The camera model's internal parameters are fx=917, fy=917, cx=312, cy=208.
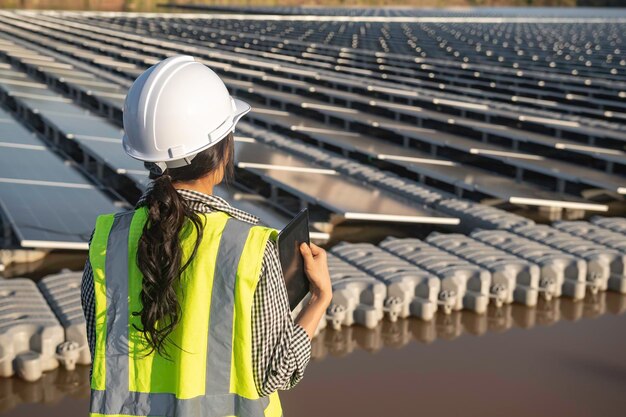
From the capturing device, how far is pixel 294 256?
→ 2.67 meters

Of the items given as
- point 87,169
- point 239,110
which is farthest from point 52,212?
point 239,110

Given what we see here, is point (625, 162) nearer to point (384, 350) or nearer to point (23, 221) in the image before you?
point (384, 350)

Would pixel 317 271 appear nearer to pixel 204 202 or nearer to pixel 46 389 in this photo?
pixel 204 202

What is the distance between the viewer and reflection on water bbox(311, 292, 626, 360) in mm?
6676

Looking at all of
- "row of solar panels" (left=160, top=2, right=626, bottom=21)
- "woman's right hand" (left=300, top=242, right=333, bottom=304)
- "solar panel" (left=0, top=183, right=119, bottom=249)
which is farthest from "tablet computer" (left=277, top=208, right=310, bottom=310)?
"row of solar panels" (left=160, top=2, right=626, bottom=21)

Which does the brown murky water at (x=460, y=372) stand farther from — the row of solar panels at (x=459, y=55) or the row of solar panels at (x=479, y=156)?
the row of solar panels at (x=459, y=55)

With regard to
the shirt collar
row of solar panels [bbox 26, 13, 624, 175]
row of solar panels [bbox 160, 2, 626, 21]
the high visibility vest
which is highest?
the shirt collar

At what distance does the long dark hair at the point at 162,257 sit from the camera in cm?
242

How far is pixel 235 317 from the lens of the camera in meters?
Answer: 2.43

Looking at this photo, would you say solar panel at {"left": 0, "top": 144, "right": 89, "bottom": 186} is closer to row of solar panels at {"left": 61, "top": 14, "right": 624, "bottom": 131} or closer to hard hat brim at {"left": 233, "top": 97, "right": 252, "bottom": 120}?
hard hat brim at {"left": 233, "top": 97, "right": 252, "bottom": 120}

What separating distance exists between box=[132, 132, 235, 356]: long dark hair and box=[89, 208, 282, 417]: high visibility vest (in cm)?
3

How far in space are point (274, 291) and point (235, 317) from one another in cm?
12

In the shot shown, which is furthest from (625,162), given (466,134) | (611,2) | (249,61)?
(611,2)

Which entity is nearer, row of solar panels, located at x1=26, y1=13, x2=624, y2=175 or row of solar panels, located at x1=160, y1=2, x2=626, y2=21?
row of solar panels, located at x1=26, y1=13, x2=624, y2=175
